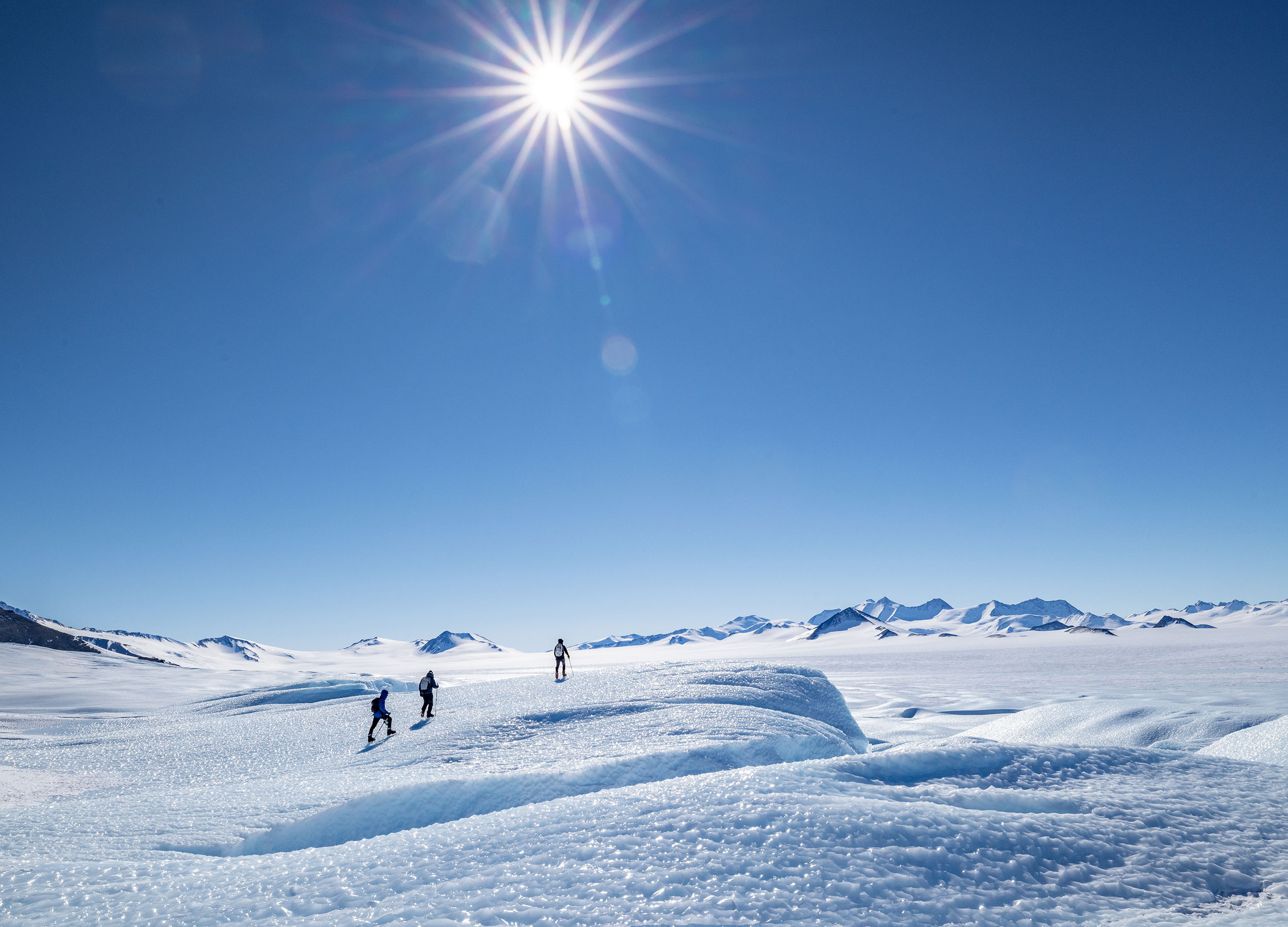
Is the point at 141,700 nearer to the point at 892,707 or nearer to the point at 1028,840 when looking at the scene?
the point at 892,707

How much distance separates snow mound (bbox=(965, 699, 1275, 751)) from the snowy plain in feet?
0.41

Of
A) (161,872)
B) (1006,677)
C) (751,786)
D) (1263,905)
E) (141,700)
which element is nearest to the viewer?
(1263,905)

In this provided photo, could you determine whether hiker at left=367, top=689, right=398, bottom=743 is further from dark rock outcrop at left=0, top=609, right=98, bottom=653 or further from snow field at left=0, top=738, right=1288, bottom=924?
dark rock outcrop at left=0, top=609, right=98, bottom=653

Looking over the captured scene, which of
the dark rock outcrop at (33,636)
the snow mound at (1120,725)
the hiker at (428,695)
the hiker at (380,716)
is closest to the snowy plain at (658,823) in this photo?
the snow mound at (1120,725)

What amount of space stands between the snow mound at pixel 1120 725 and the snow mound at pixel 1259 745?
1794 millimetres

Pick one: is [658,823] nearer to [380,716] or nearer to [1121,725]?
[380,716]

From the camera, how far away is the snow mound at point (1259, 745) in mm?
9617

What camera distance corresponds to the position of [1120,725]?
15.5 m

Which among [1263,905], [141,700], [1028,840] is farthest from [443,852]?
[141,700]

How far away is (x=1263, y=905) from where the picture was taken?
4.49m

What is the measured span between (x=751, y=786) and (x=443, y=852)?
277 centimetres

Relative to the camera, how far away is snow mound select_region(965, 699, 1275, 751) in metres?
14.1

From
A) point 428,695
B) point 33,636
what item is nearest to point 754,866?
point 428,695

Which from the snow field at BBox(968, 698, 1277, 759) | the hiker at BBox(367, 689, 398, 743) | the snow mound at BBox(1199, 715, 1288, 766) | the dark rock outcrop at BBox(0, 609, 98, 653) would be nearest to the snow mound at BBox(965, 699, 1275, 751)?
the snow field at BBox(968, 698, 1277, 759)
